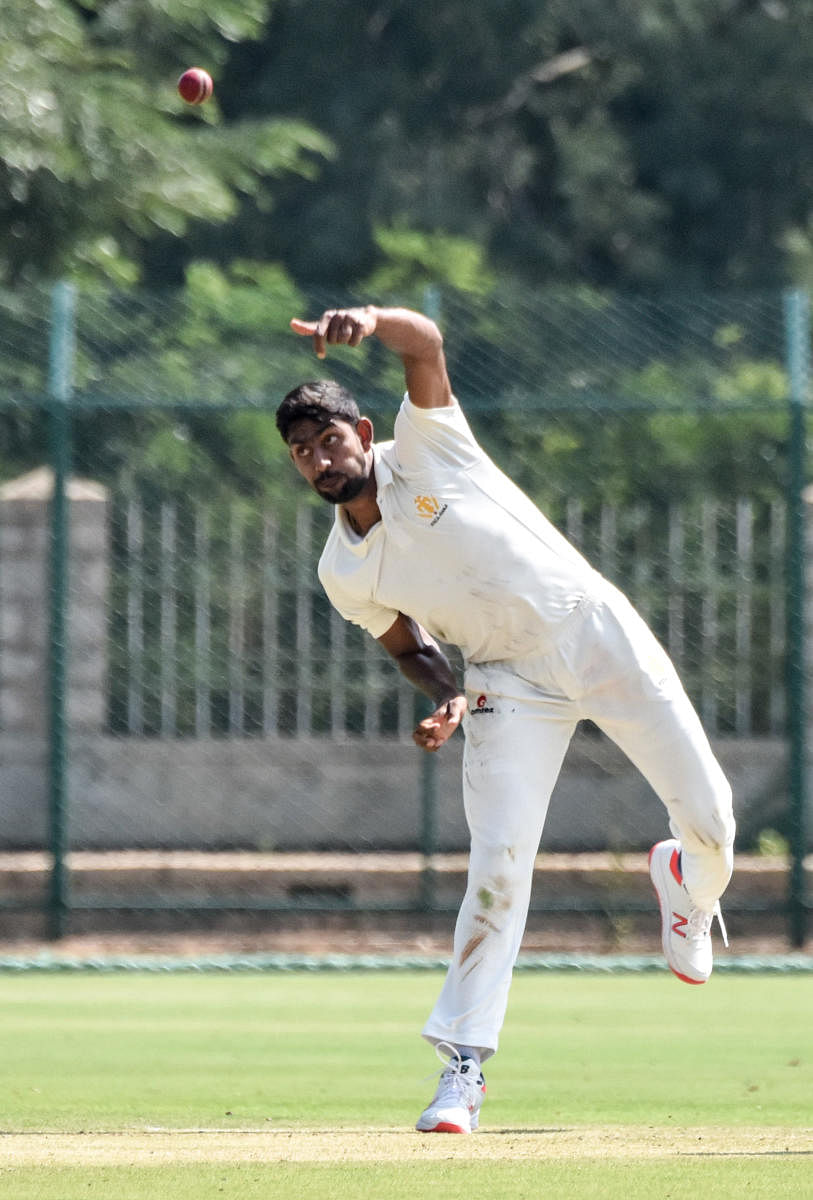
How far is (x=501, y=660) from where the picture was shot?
517 centimetres

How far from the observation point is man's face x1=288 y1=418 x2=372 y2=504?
501 centimetres

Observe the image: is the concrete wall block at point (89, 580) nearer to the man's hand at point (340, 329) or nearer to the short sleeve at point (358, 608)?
the short sleeve at point (358, 608)

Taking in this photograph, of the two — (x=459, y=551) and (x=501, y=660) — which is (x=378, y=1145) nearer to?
(x=501, y=660)

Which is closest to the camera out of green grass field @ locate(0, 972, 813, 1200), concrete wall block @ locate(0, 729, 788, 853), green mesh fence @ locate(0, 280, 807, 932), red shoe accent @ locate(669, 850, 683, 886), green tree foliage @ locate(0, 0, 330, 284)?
green grass field @ locate(0, 972, 813, 1200)

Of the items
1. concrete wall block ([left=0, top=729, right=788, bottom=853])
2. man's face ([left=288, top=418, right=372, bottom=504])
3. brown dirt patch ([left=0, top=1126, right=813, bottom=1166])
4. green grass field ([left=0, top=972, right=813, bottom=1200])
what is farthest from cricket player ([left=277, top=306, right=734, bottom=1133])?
concrete wall block ([left=0, top=729, right=788, bottom=853])

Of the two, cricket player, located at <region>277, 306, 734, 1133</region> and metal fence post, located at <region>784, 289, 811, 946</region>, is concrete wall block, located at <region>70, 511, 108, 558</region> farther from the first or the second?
cricket player, located at <region>277, 306, 734, 1133</region>

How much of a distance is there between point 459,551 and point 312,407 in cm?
47

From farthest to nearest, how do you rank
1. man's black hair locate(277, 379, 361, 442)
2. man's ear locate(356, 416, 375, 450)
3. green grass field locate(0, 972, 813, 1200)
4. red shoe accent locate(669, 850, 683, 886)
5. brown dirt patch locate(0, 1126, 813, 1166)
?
red shoe accent locate(669, 850, 683, 886)
man's ear locate(356, 416, 375, 450)
man's black hair locate(277, 379, 361, 442)
brown dirt patch locate(0, 1126, 813, 1166)
green grass field locate(0, 972, 813, 1200)

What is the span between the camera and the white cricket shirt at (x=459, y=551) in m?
5.06

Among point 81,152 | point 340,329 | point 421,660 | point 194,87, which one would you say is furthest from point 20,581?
point 340,329

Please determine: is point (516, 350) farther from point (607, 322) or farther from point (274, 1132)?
point (274, 1132)

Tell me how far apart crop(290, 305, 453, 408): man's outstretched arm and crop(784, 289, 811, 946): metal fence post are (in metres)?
4.80

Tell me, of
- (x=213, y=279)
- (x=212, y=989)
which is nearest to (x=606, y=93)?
(x=213, y=279)

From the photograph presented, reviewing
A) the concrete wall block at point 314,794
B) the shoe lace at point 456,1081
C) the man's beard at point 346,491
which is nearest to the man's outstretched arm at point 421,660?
the man's beard at point 346,491
